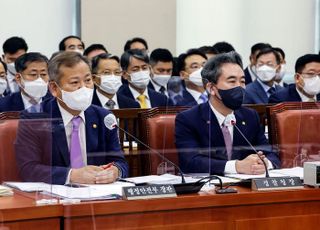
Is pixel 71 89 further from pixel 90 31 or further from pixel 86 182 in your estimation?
pixel 90 31

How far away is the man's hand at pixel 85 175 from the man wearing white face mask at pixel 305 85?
2513 millimetres

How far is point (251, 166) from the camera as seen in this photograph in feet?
11.4

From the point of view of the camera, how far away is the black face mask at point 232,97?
3811 mm

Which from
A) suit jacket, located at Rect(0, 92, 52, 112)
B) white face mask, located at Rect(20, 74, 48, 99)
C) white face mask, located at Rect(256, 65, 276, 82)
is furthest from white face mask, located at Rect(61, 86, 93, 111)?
white face mask, located at Rect(256, 65, 276, 82)

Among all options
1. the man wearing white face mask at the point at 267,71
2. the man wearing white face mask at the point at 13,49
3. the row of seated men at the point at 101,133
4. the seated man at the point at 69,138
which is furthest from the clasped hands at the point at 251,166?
the man wearing white face mask at the point at 13,49

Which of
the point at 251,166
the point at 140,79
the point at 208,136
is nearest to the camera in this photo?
the point at 251,166

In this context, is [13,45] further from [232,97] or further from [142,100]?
[232,97]

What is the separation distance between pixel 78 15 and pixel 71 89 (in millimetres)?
5075

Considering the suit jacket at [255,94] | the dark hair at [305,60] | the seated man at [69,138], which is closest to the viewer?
the seated man at [69,138]

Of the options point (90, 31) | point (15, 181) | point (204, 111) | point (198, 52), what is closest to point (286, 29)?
point (90, 31)

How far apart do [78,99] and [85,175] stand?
0.47 metres

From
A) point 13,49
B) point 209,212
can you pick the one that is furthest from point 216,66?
point 13,49

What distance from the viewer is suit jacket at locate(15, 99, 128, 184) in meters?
3.15

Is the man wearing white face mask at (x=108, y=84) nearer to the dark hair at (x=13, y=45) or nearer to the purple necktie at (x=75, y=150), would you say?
the dark hair at (x=13, y=45)
